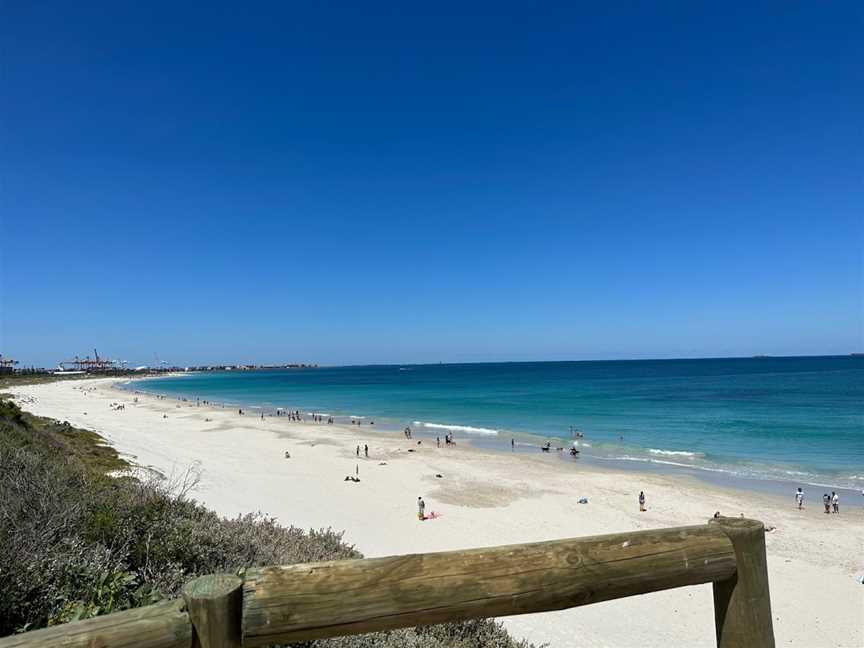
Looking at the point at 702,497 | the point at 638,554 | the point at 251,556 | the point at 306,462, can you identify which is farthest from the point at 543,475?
the point at 638,554

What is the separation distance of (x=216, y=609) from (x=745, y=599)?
212cm

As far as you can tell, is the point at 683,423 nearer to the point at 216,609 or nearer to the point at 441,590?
the point at 441,590

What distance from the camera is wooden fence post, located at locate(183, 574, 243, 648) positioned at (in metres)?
1.58

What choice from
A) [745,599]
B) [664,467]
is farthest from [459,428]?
[745,599]

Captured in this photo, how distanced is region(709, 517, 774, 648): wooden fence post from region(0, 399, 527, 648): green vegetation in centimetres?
278

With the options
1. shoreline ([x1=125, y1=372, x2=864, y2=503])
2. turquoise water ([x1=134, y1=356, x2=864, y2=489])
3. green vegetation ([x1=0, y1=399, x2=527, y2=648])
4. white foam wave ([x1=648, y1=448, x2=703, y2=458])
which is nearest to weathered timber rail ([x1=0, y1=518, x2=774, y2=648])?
green vegetation ([x1=0, y1=399, x2=527, y2=648])

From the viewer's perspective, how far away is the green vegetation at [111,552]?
3.33m

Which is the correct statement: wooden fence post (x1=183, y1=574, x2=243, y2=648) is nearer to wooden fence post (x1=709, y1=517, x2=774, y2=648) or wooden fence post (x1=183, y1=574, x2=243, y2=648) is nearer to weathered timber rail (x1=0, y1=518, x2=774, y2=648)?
weathered timber rail (x1=0, y1=518, x2=774, y2=648)

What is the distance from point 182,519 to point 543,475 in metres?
18.1

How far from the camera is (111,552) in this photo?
13.1ft

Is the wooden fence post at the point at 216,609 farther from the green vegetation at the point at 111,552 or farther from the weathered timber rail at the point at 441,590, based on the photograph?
the green vegetation at the point at 111,552

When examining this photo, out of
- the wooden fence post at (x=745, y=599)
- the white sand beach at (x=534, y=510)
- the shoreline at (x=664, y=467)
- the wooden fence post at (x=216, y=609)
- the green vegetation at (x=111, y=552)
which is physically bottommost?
the shoreline at (x=664, y=467)

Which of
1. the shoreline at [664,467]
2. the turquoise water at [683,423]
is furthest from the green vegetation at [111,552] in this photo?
the turquoise water at [683,423]

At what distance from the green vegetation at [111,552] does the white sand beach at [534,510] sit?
3947 millimetres
